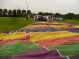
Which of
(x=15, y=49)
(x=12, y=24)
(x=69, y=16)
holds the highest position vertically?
(x=15, y=49)

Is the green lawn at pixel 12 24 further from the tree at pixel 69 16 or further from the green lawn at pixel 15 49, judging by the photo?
the tree at pixel 69 16

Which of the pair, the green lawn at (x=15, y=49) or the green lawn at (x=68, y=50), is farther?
the green lawn at (x=15, y=49)

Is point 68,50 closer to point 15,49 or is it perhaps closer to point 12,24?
point 15,49

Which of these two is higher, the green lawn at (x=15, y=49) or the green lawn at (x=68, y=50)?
the green lawn at (x=68, y=50)

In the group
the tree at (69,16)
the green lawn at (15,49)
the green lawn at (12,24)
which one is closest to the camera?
the green lawn at (15,49)

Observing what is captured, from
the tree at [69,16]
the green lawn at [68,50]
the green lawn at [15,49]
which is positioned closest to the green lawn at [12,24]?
the green lawn at [15,49]

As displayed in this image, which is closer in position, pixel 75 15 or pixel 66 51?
pixel 66 51

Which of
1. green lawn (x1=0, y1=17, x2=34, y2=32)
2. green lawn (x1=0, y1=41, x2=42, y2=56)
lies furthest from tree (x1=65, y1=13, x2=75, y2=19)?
green lawn (x1=0, y1=41, x2=42, y2=56)

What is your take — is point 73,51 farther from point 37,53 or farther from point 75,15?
point 75,15

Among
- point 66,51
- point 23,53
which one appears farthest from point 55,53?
point 23,53

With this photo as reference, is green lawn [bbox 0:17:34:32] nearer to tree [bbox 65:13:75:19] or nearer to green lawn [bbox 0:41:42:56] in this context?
green lawn [bbox 0:41:42:56]

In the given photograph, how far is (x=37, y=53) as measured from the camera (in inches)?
103

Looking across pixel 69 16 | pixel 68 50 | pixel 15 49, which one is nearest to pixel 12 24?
pixel 69 16

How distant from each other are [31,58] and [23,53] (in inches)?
9.8
